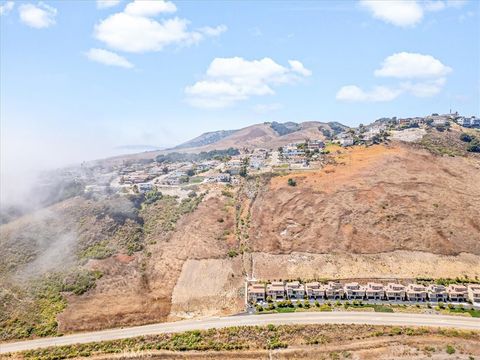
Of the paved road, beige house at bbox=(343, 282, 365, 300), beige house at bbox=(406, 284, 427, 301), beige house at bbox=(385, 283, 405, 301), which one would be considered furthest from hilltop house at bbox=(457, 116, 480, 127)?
the paved road

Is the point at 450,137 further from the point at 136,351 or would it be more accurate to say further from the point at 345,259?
the point at 136,351

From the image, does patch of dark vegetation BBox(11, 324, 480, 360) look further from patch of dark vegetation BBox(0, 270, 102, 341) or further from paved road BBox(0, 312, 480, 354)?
patch of dark vegetation BBox(0, 270, 102, 341)

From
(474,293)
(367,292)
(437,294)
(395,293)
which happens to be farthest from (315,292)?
(474,293)

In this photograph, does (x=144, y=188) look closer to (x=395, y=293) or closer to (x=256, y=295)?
(x=256, y=295)

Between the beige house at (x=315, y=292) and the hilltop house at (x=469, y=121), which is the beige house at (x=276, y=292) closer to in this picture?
the beige house at (x=315, y=292)

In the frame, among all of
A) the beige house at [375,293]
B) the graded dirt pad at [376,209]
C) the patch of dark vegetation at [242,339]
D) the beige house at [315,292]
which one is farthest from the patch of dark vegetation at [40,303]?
the beige house at [375,293]

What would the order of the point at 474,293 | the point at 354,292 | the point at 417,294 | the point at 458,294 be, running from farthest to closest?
the point at 354,292 < the point at 417,294 < the point at 458,294 < the point at 474,293
